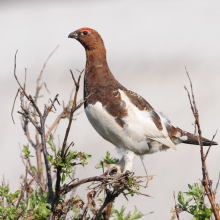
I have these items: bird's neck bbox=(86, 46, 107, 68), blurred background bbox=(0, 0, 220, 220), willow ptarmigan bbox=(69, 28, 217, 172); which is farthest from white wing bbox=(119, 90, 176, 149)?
blurred background bbox=(0, 0, 220, 220)

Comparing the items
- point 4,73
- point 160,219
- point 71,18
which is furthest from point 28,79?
point 160,219

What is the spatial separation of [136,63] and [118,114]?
5.05 meters

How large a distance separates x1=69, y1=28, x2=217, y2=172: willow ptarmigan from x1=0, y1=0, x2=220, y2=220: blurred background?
2.91 metres

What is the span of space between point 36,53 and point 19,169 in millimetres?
2513

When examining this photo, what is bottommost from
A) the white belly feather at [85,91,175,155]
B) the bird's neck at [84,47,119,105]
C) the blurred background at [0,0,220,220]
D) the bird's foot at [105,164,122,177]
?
the bird's foot at [105,164,122,177]

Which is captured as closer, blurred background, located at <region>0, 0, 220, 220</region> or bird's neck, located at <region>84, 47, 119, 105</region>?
bird's neck, located at <region>84, 47, 119, 105</region>

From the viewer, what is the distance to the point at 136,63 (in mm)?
8953

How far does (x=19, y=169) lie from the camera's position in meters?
7.48

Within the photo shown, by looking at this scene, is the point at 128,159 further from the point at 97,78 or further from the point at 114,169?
the point at 97,78

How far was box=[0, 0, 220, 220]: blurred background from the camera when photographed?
748 centimetres

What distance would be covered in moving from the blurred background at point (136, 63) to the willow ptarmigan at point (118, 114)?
2.91 meters

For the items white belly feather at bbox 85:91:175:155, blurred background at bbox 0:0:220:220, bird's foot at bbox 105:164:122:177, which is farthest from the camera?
blurred background at bbox 0:0:220:220

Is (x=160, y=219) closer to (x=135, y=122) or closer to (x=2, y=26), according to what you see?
(x=135, y=122)

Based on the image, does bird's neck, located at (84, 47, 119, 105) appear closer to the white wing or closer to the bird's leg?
the white wing
